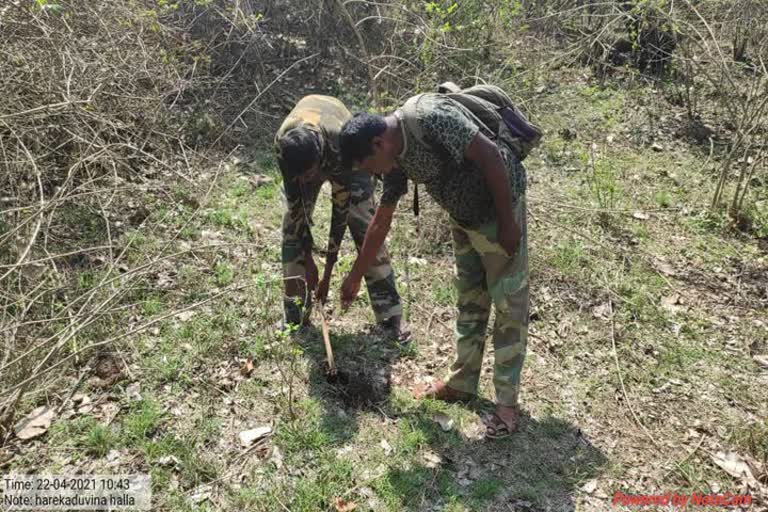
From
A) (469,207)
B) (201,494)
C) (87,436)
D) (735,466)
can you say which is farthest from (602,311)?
(87,436)

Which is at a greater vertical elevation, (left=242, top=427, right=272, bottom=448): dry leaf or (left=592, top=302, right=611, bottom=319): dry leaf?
(left=592, top=302, right=611, bottom=319): dry leaf

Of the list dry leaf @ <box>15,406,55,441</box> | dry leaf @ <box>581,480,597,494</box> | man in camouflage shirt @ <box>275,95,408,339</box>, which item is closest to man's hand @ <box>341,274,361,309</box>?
man in camouflage shirt @ <box>275,95,408,339</box>

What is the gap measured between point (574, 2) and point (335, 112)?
606 cm

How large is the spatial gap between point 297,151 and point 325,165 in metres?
0.33

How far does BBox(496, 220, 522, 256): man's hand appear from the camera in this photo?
2592mm

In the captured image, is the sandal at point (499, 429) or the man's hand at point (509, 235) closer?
the man's hand at point (509, 235)

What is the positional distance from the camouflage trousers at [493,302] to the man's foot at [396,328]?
0.61m

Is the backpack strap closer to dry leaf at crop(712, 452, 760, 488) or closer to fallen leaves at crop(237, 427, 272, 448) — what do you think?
fallen leaves at crop(237, 427, 272, 448)

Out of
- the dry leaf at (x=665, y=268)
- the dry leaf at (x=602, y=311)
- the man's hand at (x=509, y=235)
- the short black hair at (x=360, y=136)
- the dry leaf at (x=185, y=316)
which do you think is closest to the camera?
the short black hair at (x=360, y=136)

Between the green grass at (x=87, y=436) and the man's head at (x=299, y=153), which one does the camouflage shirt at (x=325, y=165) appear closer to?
the man's head at (x=299, y=153)

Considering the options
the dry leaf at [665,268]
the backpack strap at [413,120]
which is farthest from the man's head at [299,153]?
the dry leaf at [665,268]

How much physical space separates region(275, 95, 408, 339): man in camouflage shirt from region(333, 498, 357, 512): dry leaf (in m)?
1.02

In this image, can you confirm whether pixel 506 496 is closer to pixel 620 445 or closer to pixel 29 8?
pixel 620 445

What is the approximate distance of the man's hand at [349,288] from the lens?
117 inches
